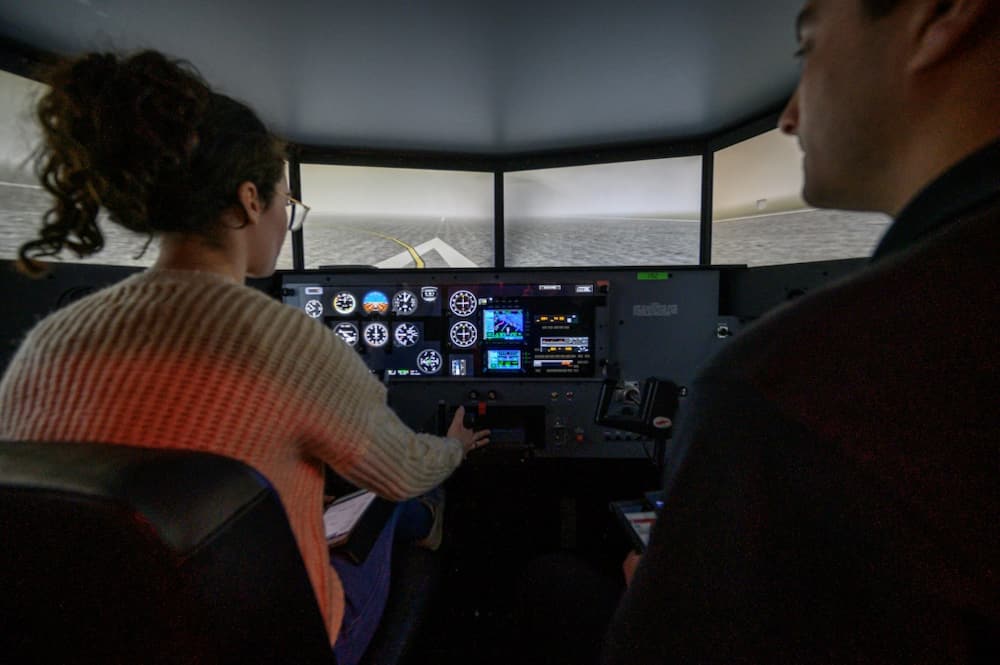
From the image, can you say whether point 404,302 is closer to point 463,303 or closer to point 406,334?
point 406,334

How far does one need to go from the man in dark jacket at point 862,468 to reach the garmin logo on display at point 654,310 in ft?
5.86

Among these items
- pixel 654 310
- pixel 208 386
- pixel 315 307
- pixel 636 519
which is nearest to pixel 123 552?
pixel 208 386

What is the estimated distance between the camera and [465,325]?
2.13 metres

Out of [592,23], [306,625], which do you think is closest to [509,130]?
[592,23]

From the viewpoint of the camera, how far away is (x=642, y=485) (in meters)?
2.23

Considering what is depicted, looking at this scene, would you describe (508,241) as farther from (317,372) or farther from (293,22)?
(317,372)

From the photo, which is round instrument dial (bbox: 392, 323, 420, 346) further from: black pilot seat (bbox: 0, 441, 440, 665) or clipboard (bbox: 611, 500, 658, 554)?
black pilot seat (bbox: 0, 441, 440, 665)

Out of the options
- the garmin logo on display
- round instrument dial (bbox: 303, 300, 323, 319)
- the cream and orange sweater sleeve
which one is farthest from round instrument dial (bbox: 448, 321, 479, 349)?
the cream and orange sweater sleeve

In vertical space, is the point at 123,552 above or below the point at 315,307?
below

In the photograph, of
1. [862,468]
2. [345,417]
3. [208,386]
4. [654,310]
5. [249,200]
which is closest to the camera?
[862,468]

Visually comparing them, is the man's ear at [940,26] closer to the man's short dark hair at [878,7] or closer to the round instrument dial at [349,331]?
the man's short dark hair at [878,7]

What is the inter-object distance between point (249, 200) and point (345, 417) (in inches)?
18.4

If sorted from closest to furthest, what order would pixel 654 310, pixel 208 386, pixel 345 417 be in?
pixel 208 386 < pixel 345 417 < pixel 654 310

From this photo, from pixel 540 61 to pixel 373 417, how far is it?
5.60 feet
